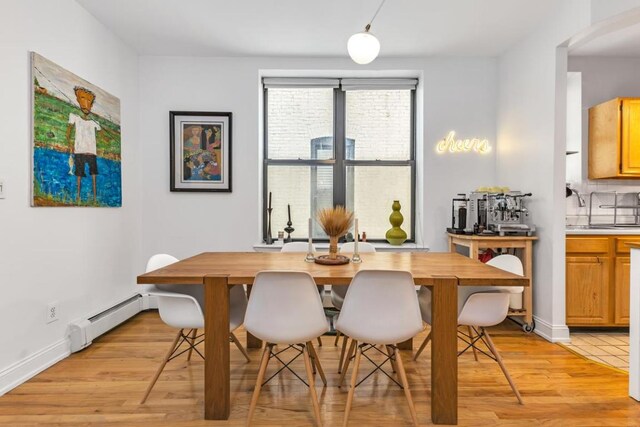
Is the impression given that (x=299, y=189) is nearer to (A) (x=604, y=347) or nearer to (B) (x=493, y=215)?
(B) (x=493, y=215)

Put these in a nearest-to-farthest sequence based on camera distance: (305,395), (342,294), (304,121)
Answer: (305,395) → (342,294) → (304,121)

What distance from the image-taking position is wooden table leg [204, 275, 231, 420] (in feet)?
6.29

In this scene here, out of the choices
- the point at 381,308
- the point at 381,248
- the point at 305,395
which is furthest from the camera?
the point at 381,248

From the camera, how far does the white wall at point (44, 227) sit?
88.4 inches

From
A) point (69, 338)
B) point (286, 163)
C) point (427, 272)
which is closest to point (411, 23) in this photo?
point (286, 163)

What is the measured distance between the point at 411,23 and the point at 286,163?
1966 millimetres

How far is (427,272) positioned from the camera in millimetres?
1982

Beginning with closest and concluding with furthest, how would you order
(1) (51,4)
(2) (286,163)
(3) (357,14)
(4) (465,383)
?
(4) (465,383)
(1) (51,4)
(3) (357,14)
(2) (286,163)

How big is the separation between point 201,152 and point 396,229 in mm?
2309

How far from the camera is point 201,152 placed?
3.95m

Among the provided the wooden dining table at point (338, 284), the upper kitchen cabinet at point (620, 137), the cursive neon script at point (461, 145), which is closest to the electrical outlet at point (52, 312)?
the wooden dining table at point (338, 284)

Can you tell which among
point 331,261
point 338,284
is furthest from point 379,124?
point 338,284

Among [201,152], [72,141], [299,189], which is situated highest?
[201,152]

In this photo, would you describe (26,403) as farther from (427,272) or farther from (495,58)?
(495,58)
